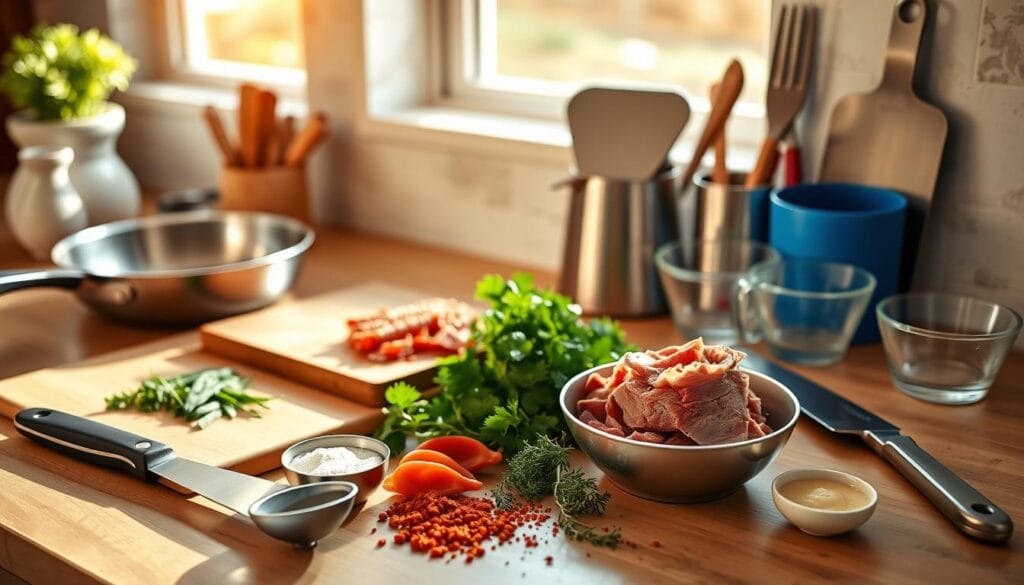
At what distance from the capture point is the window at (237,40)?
2488 mm

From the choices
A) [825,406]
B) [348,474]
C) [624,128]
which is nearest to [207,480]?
[348,474]

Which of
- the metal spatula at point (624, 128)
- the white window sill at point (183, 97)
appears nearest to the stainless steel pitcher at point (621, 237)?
the metal spatula at point (624, 128)

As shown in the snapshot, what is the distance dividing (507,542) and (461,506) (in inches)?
3.0

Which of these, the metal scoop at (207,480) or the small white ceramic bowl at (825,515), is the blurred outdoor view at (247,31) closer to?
the metal scoop at (207,480)

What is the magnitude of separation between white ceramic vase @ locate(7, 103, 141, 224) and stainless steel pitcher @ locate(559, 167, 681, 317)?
3.07ft

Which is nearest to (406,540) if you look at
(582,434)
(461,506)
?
(461,506)

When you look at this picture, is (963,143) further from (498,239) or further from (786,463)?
(498,239)

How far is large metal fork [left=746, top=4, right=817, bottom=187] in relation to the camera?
5.36 feet

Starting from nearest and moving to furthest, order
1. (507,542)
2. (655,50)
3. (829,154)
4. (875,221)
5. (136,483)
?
(507,542), (136,483), (875,221), (829,154), (655,50)

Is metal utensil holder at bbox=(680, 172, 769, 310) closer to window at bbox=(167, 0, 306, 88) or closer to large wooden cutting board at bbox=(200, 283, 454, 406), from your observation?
large wooden cutting board at bbox=(200, 283, 454, 406)

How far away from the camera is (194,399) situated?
4.64 ft

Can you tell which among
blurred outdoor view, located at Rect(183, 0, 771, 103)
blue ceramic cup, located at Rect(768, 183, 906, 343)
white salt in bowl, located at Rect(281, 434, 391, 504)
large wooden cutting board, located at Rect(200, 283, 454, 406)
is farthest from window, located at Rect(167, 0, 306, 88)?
white salt in bowl, located at Rect(281, 434, 391, 504)

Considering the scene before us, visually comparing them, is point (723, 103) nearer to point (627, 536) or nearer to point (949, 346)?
point (949, 346)

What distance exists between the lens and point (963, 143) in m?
→ 1.55
